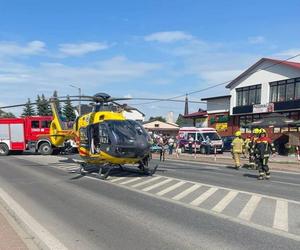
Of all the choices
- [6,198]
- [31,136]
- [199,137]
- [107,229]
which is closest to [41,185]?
[6,198]

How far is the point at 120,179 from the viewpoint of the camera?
15828 mm

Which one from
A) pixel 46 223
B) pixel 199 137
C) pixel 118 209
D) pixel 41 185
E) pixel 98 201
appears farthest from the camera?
pixel 199 137

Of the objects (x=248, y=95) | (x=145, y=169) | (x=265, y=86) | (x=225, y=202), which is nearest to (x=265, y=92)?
(x=265, y=86)

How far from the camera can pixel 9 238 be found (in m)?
6.59

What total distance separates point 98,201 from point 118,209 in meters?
1.31

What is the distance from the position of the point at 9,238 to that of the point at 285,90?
3976 cm

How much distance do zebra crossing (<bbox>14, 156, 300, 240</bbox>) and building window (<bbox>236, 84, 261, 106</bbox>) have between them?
110ft

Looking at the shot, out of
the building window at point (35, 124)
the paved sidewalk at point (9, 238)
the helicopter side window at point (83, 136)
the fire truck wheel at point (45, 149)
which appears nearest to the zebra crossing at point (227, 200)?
the helicopter side window at point (83, 136)

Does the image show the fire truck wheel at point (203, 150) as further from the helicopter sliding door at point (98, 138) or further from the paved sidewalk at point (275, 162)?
the helicopter sliding door at point (98, 138)

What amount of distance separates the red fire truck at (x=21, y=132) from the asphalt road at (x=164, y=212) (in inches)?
724

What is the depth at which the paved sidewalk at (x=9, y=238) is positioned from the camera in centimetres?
611

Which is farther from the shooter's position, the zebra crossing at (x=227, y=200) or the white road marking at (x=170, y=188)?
the white road marking at (x=170, y=188)

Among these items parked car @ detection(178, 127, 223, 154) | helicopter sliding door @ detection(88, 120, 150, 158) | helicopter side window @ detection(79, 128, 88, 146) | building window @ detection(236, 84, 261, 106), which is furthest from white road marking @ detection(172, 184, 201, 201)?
building window @ detection(236, 84, 261, 106)

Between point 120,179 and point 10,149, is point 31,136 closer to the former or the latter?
point 10,149
